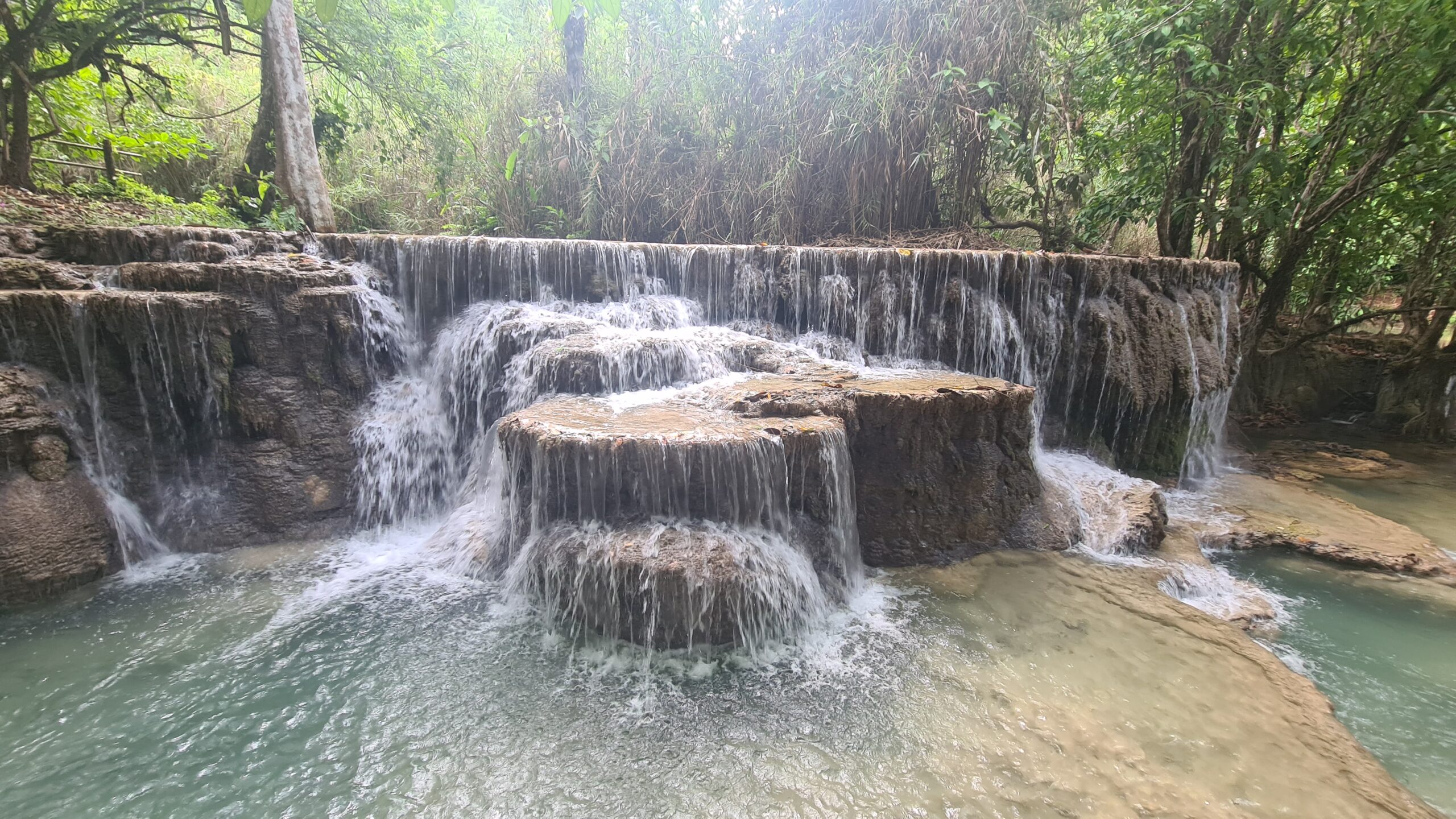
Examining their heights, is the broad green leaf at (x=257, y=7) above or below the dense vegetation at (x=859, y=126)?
below

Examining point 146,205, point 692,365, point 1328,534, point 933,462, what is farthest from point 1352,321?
point 146,205

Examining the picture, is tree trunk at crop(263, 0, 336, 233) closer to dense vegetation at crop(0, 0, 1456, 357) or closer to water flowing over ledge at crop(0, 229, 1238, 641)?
dense vegetation at crop(0, 0, 1456, 357)

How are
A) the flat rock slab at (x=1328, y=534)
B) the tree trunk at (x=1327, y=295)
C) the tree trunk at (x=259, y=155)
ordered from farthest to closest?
the tree trunk at (x=259, y=155) → the tree trunk at (x=1327, y=295) → the flat rock slab at (x=1328, y=534)

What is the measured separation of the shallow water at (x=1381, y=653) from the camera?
260cm

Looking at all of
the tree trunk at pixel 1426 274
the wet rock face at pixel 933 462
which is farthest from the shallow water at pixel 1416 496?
the wet rock face at pixel 933 462

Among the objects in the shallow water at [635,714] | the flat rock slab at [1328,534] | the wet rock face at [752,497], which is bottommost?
the shallow water at [635,714]

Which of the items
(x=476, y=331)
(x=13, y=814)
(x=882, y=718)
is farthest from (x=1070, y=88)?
(x=13, y=814)

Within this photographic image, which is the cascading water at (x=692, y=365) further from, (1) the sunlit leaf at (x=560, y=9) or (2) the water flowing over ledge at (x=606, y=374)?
(1) the sunlit leaf at (x=560, y=9)

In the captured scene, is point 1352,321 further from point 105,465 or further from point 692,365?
point 105,465

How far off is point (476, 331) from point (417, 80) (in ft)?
15.8

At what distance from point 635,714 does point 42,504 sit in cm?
385

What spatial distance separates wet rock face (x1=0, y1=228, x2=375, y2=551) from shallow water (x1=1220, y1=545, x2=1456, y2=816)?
6.08 metres

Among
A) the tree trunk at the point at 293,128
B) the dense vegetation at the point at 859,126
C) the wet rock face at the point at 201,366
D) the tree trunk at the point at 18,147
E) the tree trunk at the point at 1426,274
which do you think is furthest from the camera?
the tree trunk at the point at 1426,274

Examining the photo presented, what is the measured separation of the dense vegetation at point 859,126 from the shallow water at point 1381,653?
4.17 m
